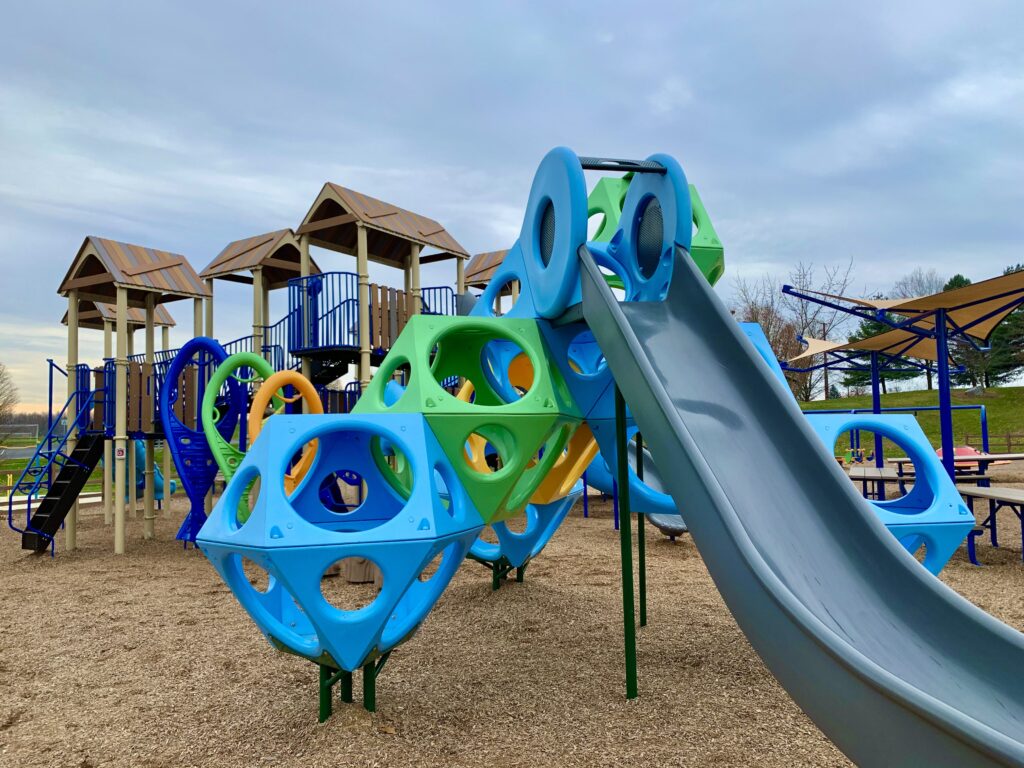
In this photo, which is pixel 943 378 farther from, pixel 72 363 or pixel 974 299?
pixel 72 363

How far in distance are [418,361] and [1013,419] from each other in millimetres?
38873

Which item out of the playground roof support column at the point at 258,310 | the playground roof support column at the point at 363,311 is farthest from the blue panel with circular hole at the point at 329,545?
the playground roof support column at the point at 258,310

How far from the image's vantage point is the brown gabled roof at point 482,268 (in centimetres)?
1980

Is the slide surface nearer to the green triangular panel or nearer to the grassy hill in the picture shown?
the green triangular panel

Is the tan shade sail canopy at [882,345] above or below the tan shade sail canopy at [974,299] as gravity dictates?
below

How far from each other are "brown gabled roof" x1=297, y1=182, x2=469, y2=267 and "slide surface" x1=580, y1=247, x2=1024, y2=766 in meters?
8.27

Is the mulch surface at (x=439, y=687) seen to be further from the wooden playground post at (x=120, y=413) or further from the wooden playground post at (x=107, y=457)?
the wooden playground post at (x=107, y=457)

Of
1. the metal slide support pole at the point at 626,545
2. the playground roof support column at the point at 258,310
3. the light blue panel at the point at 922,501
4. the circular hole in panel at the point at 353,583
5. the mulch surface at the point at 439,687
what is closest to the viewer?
the mulch surface at the point at 439,687

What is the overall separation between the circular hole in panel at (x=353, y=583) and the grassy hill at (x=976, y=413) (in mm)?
25991

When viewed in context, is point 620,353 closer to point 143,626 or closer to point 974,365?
point 143,626

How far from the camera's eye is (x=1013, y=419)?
3484cm

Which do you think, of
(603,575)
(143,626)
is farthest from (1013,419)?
(143,626)

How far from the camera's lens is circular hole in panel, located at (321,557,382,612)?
855 centimetres

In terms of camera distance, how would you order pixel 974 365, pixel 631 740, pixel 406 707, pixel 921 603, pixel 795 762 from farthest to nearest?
pixel 974 365
pixel 406 707
pixel 631 740
pixel 795 762
pixel 921 603
